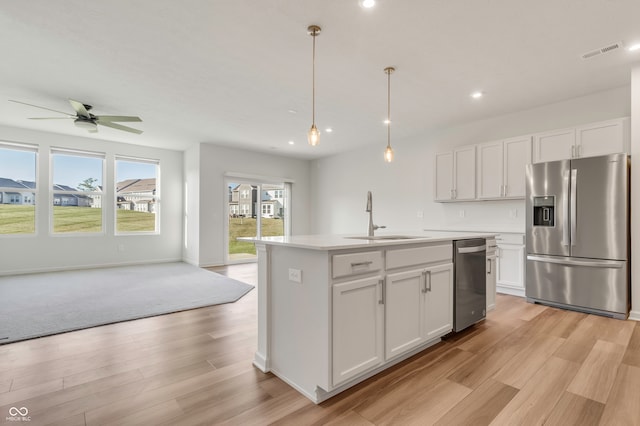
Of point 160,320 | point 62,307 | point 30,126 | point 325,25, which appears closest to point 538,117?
point 325,25

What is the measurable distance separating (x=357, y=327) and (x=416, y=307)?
65 cm

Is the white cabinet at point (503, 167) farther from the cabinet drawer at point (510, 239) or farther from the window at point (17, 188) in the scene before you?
the window at point (17, 188)

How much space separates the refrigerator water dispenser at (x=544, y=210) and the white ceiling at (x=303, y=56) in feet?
4.41

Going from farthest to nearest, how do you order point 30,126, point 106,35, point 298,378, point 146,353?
1. point 30,126
2. point 106,35
3. point 146,353
4. point 298,378

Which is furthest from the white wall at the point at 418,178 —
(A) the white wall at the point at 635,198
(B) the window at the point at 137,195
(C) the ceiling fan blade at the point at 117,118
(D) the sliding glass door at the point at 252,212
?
(C) the ceiling fan blade at the point at 117,118

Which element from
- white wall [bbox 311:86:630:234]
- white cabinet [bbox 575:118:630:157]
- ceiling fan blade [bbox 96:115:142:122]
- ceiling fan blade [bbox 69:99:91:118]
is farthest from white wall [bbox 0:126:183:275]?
white cabinet [bbox 575:118:630:157]

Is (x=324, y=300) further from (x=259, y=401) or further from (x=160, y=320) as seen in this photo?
(x=160, y=320)

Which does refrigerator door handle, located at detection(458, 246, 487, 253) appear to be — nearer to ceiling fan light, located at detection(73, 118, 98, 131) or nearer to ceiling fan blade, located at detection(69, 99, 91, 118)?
ceiling fan blade, located at detection(69, 99, 91, 118)

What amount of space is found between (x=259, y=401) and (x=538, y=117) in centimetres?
493

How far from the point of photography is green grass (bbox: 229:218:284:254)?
7.01m

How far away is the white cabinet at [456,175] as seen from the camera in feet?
15.3

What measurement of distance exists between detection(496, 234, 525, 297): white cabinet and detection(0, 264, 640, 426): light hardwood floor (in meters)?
1.19

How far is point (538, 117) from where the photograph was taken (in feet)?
14.0

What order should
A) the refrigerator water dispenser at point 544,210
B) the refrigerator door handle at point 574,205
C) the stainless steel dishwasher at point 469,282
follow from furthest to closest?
1. the refrigerator water dispenser at point 544,210
2. the refrigerator door handle at point 574,205
3. the stainless steel dishwasher at point 469,282
